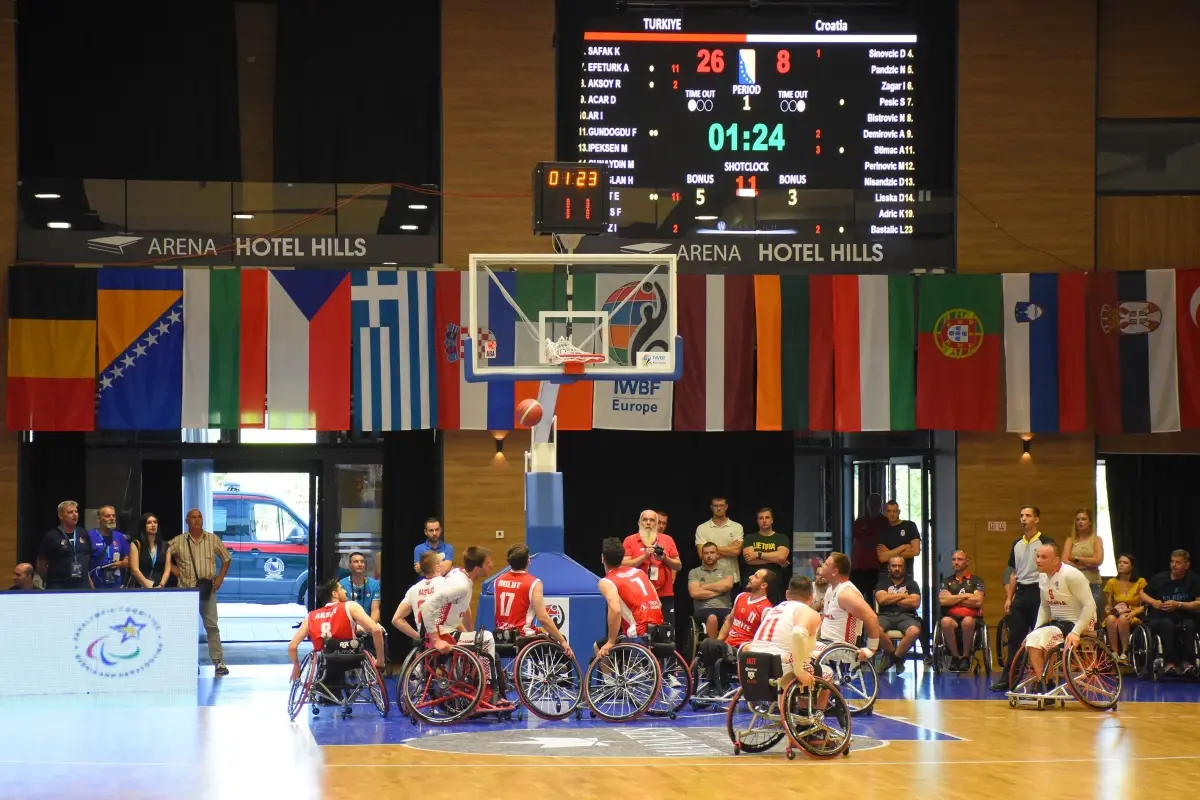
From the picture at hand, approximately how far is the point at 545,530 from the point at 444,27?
22.2 feet

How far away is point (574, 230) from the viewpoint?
13398 mm

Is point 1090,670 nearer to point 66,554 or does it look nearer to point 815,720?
point 815,720

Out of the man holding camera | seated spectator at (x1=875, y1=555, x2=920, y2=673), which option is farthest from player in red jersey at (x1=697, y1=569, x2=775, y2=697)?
the man holding camera

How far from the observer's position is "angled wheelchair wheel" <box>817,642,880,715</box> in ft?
41.1

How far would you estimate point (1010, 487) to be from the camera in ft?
59.2

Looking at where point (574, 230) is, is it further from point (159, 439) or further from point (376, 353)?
point (159, 439)

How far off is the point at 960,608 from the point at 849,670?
3986 millimetres

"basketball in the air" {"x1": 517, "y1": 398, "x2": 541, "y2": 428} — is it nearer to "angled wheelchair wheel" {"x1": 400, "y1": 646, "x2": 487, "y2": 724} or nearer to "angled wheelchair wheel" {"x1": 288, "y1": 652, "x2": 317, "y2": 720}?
"angled wheelchair wheel" {"x1": 400, "y1": 646, "x2": 487, "y2": 724}

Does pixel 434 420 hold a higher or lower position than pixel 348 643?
higher

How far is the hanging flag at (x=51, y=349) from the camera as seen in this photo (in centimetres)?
1672

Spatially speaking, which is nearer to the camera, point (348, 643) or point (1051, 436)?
point (348, 643)

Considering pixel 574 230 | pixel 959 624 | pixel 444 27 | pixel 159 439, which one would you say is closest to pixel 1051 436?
pixel 959 624

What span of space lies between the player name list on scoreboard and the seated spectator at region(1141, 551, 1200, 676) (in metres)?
5.53

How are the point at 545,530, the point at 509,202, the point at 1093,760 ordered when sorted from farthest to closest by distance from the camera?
the point at 509,202 < the point at 545,530 < the point at 1093,760
